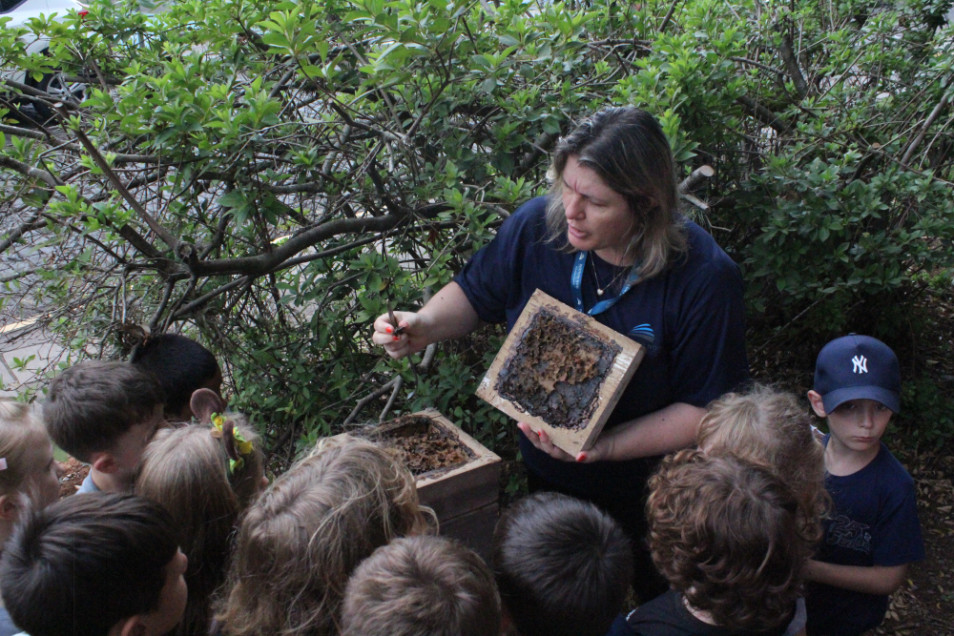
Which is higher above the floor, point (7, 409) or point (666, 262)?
point (7, 409)

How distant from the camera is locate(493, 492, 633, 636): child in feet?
5.47

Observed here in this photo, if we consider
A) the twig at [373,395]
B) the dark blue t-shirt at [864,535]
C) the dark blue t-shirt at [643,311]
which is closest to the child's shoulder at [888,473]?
the dark blue t-shirt at [864,535]

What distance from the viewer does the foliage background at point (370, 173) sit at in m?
2.74

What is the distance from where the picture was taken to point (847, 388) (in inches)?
86.0

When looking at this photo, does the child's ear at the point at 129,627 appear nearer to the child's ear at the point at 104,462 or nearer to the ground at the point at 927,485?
the child's ear at the point at 104,462

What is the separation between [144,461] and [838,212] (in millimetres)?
3056

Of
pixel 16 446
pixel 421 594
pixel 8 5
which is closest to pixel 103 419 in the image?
pixel 16 446

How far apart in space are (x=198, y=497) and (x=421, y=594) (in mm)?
889

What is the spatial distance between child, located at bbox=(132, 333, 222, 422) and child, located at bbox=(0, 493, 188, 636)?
1.06 metres

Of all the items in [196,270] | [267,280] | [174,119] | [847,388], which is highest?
[174,119]

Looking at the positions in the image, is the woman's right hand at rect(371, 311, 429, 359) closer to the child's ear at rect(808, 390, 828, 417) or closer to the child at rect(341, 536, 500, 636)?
the child at rect(341, 536, 500, 636)

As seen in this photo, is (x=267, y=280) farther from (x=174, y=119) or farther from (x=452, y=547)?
(x=452, y=547)

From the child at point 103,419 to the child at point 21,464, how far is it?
Answer: 0.07 meters

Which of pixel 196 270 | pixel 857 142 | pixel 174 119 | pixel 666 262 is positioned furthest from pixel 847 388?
pixel 174 119
